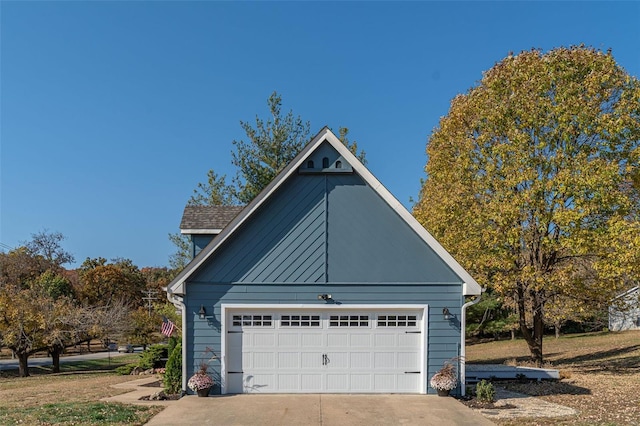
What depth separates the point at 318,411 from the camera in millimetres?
9164

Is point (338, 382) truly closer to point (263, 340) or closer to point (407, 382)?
point (407, 382)

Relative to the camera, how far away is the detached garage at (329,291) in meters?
10.9

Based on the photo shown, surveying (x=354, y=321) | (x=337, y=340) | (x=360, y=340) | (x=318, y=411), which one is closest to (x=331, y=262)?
(x=354, y=321)

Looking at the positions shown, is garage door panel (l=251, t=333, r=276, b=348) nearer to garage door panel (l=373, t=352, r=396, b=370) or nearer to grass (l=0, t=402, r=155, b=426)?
garage door panel (l=373, t=352, r=396, b=370)

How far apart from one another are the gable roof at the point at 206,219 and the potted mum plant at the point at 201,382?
4111 millimetres

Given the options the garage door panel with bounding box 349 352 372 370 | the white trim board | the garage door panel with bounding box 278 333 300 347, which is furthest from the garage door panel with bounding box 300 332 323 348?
the garage door panel with bounding box 349 352 372 370

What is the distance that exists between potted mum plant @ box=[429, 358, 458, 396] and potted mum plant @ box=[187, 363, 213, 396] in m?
5.27

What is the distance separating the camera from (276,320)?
36.2 feet

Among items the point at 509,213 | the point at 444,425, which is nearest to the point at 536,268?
the point at 509,213

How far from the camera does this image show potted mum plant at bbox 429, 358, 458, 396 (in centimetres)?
1047

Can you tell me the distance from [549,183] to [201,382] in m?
→ 11.6

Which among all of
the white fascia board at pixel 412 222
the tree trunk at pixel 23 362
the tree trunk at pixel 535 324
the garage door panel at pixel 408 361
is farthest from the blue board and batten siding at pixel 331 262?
the tree trunk at pixel 23 362

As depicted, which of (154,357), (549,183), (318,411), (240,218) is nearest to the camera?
(318,411)

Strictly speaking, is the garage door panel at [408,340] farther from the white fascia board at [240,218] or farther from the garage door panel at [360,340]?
the white fascia board at [240,218]
